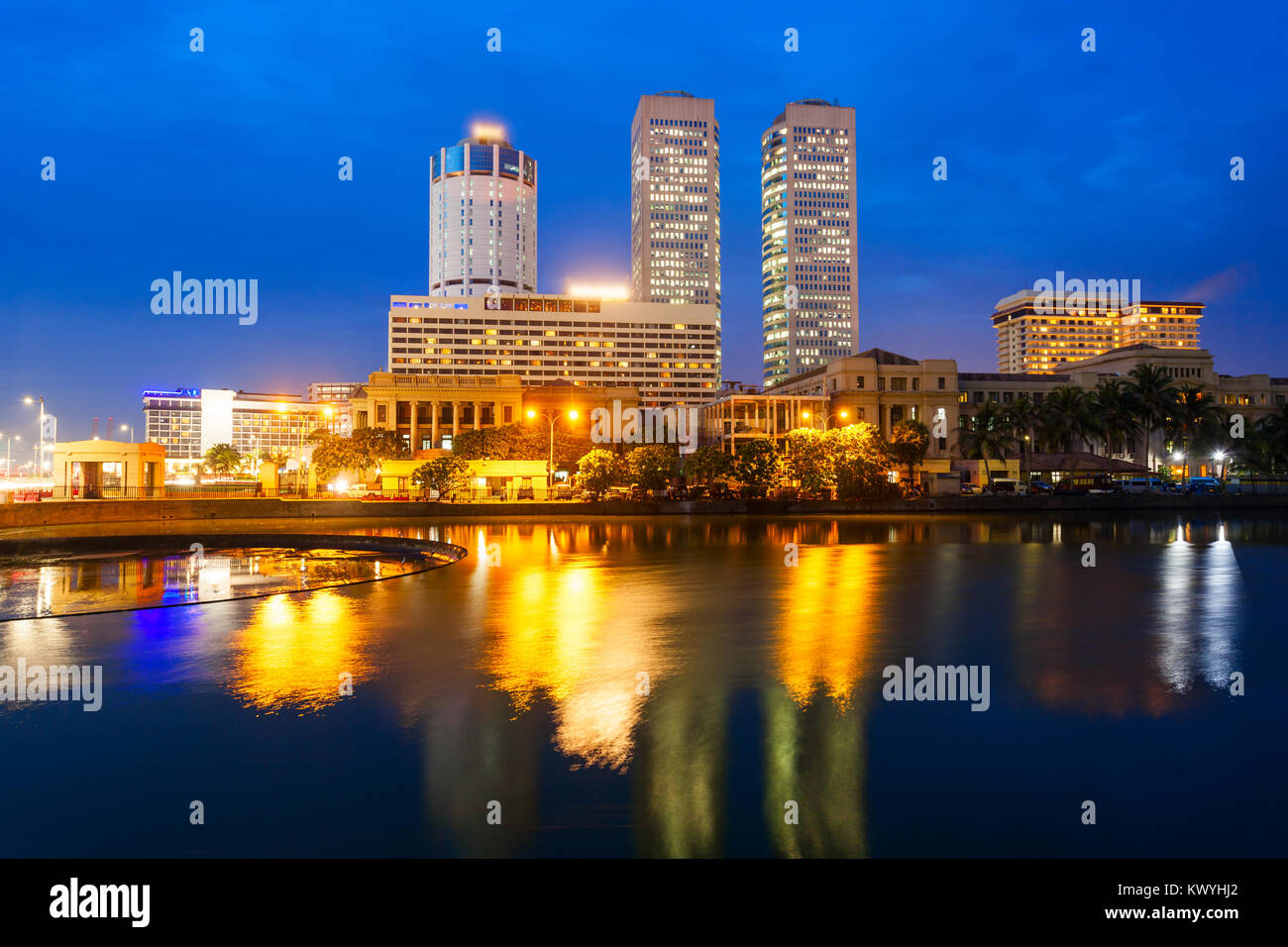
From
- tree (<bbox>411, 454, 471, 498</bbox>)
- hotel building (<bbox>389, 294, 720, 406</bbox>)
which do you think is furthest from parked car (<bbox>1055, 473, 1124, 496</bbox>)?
hotel building (<bbox>389, 294, 720, 406</bbox>)

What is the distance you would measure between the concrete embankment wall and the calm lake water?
33225mm

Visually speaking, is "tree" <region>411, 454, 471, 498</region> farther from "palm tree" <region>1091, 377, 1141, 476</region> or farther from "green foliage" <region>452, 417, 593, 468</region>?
"palm tree" <region>1091, 377, 1141, 476</region>

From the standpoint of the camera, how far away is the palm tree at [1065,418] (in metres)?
83.4

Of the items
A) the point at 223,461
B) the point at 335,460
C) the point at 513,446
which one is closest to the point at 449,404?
the point at 223,461

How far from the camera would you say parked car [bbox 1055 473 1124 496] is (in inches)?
2963

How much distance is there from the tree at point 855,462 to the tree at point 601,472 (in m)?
17.0

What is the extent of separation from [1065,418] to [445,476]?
67.4 metres

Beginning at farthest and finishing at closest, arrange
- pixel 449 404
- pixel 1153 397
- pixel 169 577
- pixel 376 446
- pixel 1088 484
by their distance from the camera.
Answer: pixel 449 404 < pixel 376 446 < pixel 1153 397 < pixel 1088 484 < pixel 169 577

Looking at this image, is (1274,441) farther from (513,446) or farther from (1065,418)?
(513,446)

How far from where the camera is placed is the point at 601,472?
57969 mm

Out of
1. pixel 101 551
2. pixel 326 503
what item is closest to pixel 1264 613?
pixel 101 551

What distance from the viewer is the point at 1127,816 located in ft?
21.9

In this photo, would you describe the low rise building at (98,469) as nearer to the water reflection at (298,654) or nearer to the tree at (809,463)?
the water reflection at (298,654)

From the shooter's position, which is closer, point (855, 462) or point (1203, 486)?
point (855, 462)
